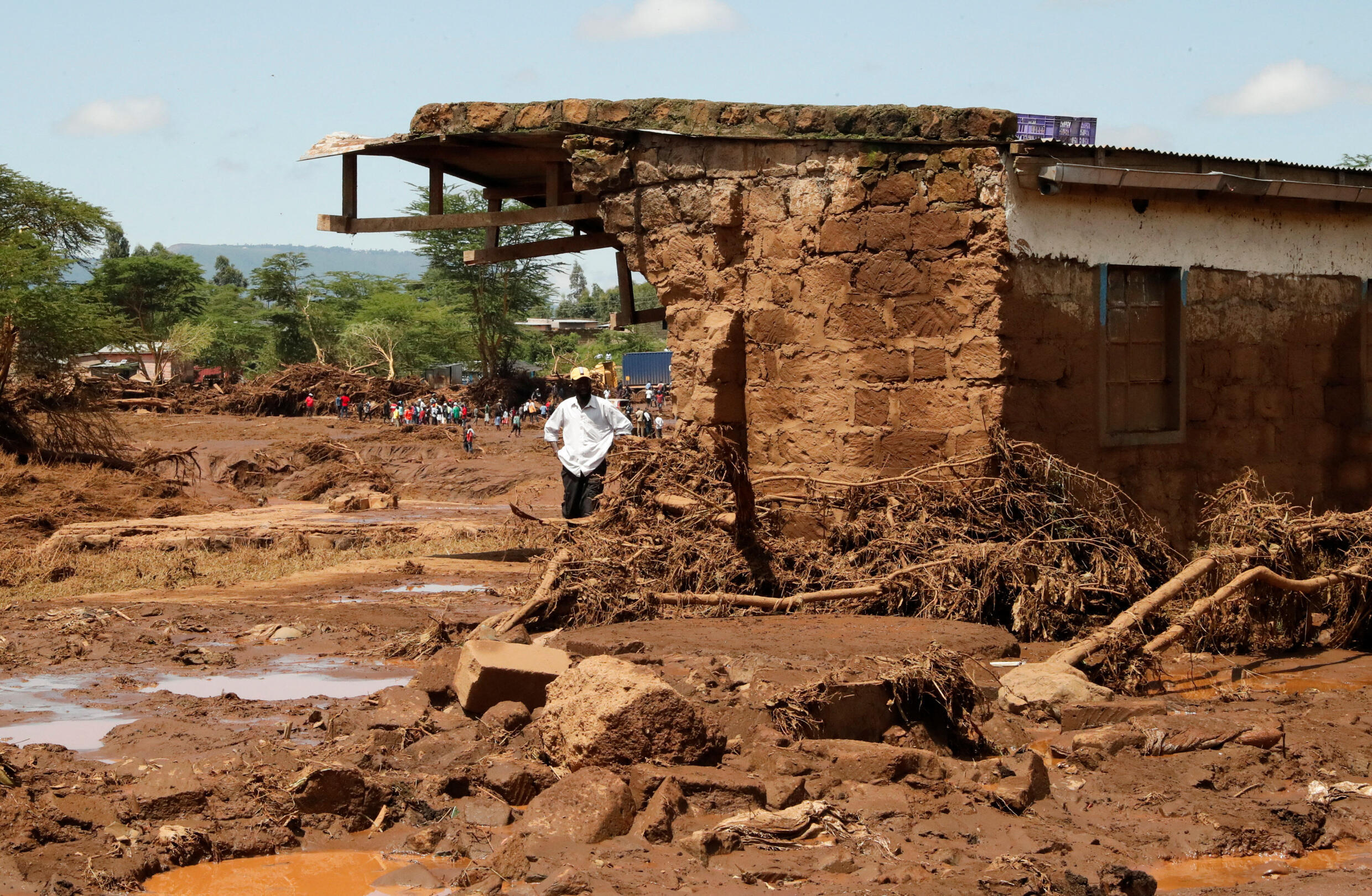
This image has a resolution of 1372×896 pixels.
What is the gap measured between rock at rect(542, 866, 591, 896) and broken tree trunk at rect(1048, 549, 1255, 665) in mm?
2942

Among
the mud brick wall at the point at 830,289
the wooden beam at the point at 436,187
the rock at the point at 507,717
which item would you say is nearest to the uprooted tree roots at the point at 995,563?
the mud brick wall at the point at 830,289

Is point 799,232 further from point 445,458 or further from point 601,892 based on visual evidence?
point 445,458

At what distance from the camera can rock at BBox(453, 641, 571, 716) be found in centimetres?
541

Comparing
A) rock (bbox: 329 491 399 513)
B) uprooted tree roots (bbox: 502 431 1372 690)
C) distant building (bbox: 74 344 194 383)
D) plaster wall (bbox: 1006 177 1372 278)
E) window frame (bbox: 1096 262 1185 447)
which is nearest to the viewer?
uprooted tree roots (bbox: 502 431 1372 690)

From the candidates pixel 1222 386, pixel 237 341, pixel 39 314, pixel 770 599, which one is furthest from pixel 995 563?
pixel 237 341

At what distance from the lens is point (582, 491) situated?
9.51 meters

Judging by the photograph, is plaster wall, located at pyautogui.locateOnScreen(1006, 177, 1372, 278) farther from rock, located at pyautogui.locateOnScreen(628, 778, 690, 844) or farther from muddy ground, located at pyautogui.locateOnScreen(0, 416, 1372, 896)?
rock, located at pyautogui.locateOnScreen(628, 778, 690, 844)

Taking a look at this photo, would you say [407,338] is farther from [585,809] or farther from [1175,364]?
[585,809]

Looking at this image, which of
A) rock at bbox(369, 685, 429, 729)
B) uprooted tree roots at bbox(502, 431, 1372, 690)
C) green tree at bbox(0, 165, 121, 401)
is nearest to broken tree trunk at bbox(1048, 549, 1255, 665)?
uprooted tree roots at bbox(502, 431, 1372, 690)

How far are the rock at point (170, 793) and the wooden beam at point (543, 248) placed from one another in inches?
265

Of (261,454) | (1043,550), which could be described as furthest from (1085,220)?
(261,454)

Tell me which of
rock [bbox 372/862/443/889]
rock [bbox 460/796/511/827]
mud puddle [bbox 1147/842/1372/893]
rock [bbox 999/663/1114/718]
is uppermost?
rock [bbox 999/663/1114/718]

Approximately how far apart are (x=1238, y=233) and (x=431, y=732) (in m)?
6.12

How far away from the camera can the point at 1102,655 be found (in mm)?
6105
